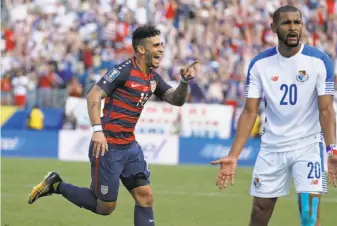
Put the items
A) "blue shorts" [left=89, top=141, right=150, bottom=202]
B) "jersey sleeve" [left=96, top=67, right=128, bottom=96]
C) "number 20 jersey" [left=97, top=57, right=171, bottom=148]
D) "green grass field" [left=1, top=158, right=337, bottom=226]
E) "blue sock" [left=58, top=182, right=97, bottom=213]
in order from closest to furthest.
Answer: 1. "jersey sleeve" [left=96, top=67, right=128, bottom=96]
2. "number 20 jersey" [left=97, top=57, right=171, bottom=148]
3. "blue shorts" [left=89, top=141, right=150, bottom=202]
4. "blue sock" [left=58, top=182, right=97, bottom=213]
5. "green grass field" [left=1, top=158, right=337, bottom=226]

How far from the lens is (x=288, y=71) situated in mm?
7773

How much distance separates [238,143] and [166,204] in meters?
5.85

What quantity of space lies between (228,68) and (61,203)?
11.4 m

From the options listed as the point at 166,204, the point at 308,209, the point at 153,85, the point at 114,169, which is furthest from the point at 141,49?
the point at 166,204

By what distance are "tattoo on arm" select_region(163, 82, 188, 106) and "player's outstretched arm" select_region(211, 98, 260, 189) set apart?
1.41 meters

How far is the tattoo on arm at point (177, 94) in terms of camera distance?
926cm

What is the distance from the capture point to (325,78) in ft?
25.3

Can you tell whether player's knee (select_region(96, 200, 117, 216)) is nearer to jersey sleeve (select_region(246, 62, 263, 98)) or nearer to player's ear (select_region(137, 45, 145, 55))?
player's ear (select_region(137, 45, 145, 55))

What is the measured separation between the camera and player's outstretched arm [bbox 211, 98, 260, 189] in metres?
7.52

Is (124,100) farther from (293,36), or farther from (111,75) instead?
(293,36)

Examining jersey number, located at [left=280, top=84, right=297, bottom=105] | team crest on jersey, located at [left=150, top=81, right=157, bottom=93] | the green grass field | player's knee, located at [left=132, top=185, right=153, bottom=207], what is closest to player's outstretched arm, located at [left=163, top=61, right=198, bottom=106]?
team crest on jersey, located at [left=150, top=81, right=157, bottom=93]

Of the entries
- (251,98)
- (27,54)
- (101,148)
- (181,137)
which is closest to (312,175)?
(251,98)

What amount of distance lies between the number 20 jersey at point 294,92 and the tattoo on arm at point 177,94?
149 centimetres

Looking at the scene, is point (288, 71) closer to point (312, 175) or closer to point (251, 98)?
point (251, 98)
